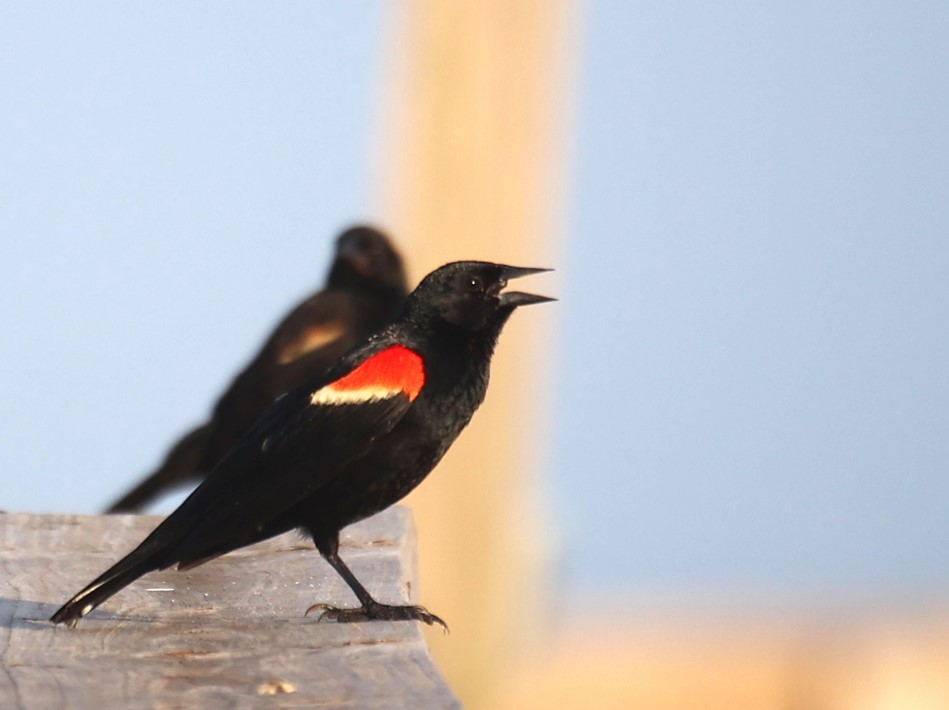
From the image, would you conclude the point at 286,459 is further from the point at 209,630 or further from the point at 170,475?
the point at 170,475

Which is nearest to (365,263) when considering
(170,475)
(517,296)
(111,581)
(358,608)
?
(170,475)

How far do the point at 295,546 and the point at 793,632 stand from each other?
4.50 feet

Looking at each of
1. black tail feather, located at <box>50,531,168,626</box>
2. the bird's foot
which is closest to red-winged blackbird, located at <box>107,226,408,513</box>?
the bird's foot

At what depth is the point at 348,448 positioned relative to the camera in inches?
138

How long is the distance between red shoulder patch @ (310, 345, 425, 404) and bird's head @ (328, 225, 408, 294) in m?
2.66

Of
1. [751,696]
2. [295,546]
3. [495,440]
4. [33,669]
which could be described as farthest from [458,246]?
[33,669]

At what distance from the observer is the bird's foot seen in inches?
126

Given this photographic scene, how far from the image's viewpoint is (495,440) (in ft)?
14.8

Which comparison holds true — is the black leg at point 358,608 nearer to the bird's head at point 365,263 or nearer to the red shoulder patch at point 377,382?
the red shoulder patch at point 377,382

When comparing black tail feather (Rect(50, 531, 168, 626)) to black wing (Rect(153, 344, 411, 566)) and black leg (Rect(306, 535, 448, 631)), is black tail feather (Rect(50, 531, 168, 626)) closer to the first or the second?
black wing (Rect(153, 344, 411, 566))

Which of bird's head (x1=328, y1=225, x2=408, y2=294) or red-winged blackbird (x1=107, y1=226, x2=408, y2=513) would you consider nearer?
red-winged blackbird (x1=107, y1=226, x2=408, y2=513)

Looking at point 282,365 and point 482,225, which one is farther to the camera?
point 282,365

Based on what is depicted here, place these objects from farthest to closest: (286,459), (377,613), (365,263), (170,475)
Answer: (365,263), (170,475), (286,459), (377,613)

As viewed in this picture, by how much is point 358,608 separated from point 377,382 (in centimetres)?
43
